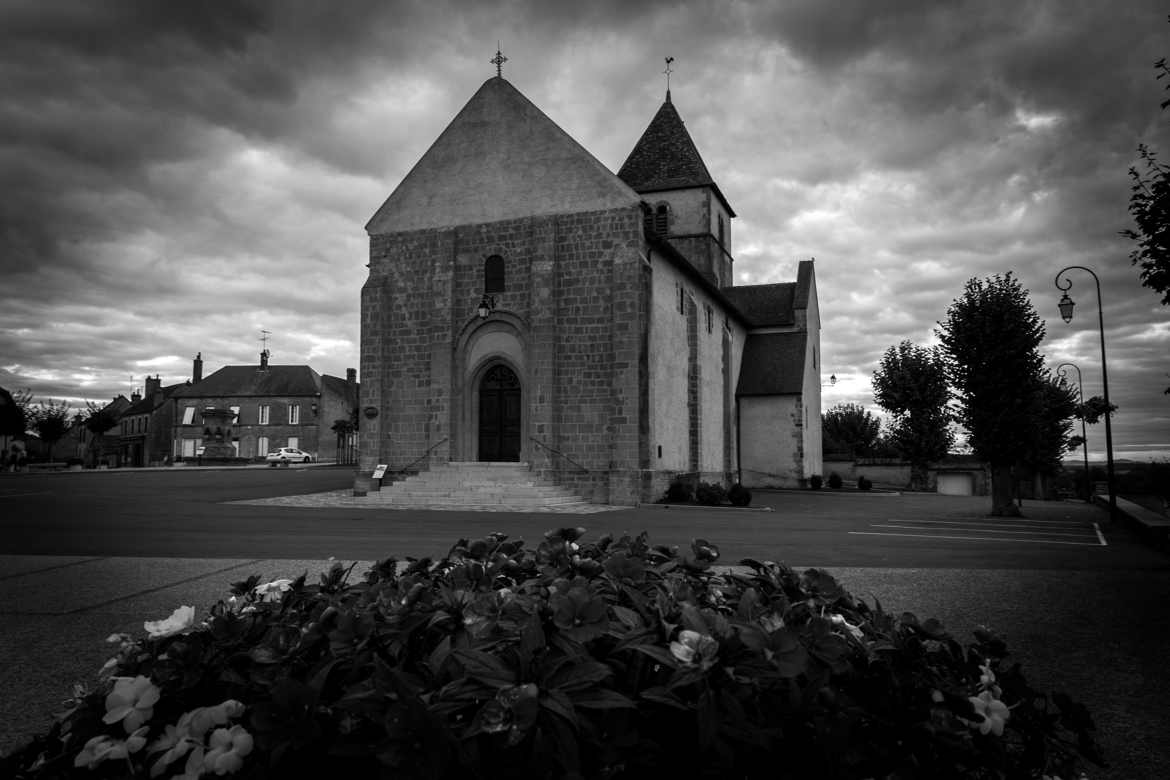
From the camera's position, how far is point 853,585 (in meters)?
5.50

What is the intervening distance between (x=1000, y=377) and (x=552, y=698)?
23148 mm

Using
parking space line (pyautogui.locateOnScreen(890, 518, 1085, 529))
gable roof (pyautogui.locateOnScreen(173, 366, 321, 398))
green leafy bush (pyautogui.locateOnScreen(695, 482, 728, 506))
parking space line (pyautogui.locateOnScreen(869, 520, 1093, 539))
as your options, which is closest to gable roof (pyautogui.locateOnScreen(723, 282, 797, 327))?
green leafy bush (pyautogui.locateOnScreen(695, 482, 728, 506))

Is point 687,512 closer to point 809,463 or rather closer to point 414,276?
point 414,276

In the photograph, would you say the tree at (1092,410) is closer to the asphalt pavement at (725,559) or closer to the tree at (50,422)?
the asphalt pavement at (725,559)

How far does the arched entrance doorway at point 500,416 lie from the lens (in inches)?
936

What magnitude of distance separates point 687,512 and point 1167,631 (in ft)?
49.4

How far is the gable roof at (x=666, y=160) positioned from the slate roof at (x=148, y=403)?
5944 cm

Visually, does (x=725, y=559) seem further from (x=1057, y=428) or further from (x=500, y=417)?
(x=1057, y=428)

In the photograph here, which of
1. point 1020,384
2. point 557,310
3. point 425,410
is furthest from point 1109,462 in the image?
point 425,410

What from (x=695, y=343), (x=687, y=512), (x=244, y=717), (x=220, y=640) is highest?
(x=695, y=343)

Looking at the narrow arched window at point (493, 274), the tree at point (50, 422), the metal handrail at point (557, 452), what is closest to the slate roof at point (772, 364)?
the metal handrail at point (557, 452)

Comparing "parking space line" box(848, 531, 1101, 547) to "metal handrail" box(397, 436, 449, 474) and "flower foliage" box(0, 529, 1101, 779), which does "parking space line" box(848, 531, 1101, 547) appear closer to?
"flower foliage" box(0, 529, 1101, 779)

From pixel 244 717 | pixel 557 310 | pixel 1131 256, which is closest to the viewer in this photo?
pixel 244 717

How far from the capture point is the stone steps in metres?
19.8
